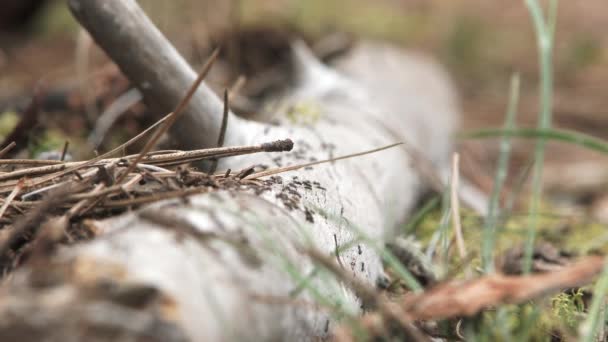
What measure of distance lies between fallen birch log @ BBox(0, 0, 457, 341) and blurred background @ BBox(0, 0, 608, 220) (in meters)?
0.70

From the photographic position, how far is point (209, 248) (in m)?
0.85

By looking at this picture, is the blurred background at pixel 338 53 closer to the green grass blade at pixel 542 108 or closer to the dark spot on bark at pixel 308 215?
the dark spot on bark at pixel 308 215

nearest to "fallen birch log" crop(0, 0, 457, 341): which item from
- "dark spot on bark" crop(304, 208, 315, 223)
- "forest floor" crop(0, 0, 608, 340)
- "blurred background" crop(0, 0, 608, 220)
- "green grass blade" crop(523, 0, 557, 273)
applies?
"dark spot on bark" crop(304, 208, 315, 223)

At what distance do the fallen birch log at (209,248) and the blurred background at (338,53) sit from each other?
0.70 metres

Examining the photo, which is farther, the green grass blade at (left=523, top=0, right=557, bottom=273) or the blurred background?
the blurred background

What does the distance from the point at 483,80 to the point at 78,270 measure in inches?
198

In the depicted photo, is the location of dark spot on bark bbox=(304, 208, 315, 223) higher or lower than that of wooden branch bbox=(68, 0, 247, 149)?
lower

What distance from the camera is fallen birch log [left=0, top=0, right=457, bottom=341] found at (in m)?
0.73

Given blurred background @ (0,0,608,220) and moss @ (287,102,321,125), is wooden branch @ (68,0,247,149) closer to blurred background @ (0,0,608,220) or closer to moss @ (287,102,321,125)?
moss @ (287,102,321,125)

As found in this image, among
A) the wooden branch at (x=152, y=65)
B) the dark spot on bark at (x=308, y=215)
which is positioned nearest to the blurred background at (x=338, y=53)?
the wooden branch at (x=152, y=65)

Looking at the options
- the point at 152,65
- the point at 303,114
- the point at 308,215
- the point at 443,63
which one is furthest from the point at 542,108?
the point at 443,63

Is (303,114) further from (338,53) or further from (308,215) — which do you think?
(338,53)

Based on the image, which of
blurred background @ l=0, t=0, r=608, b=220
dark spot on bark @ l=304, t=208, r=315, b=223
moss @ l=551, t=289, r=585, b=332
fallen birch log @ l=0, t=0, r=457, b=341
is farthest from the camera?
blurred background @ l=0, t=0, r=608, b=220

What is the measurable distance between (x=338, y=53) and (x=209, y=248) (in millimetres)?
2771
